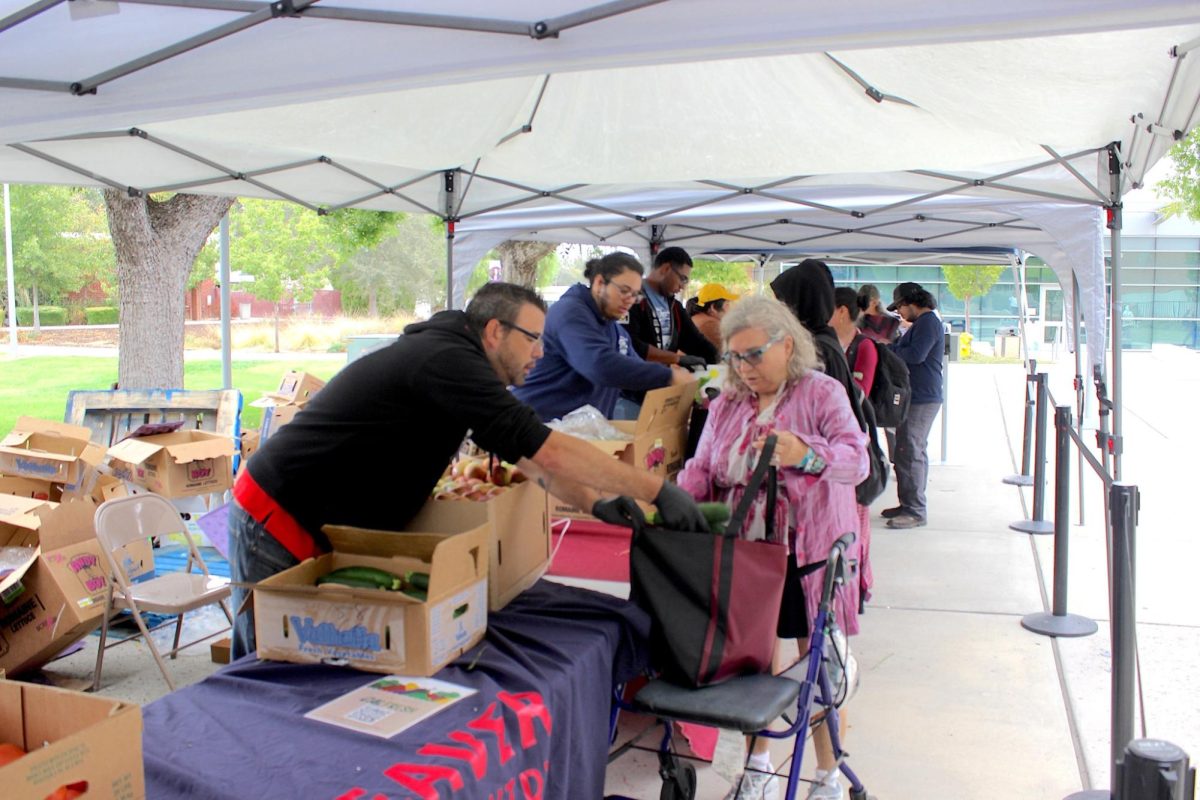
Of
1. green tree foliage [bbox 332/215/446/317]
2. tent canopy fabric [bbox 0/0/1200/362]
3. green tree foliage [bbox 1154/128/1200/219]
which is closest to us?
tent canopy fabric [bbox 0/0/1200/362]

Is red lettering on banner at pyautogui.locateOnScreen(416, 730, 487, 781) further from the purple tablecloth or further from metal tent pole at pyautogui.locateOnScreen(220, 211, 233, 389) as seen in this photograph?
metal tent pole at pyautogui.locateOnScreen(220, 211, 233, 389)

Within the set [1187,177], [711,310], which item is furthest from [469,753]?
[1187,177]

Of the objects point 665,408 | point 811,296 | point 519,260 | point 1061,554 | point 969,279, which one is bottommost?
point 1061,554

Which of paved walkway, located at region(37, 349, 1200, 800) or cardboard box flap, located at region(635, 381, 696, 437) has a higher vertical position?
cardboard box flap, located at region(635, 381, 696, 437)

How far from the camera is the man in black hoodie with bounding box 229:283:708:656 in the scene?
2.29m

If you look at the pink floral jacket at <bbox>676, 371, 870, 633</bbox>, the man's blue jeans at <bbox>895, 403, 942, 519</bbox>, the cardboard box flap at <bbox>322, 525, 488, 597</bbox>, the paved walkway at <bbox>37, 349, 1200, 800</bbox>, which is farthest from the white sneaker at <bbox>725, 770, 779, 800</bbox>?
the man's blue jeans at <bbox>895, 403, 942, 519</bbox>

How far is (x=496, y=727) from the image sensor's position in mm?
1862

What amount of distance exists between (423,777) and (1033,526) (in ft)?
22.0

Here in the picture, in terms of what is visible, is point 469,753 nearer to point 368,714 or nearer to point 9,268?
point 368,714

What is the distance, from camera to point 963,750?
3.84 metres

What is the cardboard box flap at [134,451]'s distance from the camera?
19.7 ft

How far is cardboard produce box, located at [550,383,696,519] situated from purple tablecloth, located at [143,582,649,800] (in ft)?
3.90

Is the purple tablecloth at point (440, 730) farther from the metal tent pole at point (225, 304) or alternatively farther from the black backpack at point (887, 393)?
the metal tent pole at point (225, 304)

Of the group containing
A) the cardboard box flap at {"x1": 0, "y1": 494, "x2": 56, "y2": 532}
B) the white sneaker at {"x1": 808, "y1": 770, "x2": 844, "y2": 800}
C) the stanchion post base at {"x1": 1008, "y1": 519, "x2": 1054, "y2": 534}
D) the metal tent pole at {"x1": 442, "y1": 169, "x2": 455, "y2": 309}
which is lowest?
the stanchion post base at {"x1": 1008, "y1": 519, "x2": 1054, "y2": 534}
